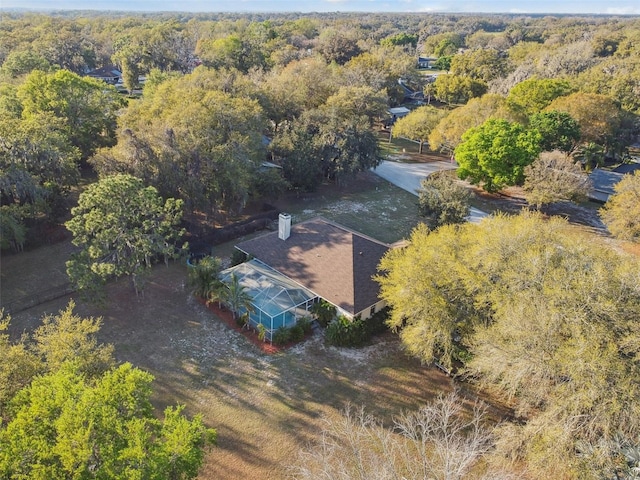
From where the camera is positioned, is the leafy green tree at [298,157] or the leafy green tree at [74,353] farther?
the leafy green tree at [298,157]

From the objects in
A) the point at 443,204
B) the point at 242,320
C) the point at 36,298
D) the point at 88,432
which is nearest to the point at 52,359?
the point at 88,432

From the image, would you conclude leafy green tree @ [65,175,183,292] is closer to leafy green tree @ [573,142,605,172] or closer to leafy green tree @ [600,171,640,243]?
leafy green tree @ [600,171,640,243]

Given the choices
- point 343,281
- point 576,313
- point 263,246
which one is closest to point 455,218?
point 343,281

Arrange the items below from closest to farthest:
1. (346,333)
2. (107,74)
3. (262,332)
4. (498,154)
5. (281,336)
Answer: (262,332)
(281,336)
(346,333)
(498,154)
(107,74)

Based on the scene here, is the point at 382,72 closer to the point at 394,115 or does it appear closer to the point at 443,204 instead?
the point at 394,115

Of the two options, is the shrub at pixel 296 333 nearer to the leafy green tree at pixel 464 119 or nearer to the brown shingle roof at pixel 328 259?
the brown shingle roof at pixel 328 259

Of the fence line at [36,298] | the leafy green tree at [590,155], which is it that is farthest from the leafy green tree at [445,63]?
the fence line at [36,298]

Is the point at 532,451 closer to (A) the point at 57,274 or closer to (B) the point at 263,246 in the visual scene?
(B) the point at 263,246
